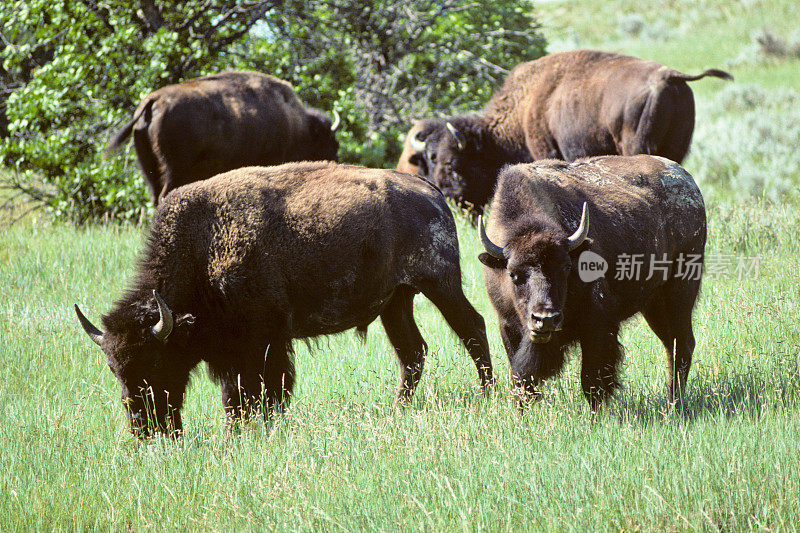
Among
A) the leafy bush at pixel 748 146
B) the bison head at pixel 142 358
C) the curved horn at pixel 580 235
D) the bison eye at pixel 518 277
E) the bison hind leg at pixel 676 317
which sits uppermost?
the curved horn at pixel 580 235

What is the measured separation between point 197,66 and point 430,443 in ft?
34.0

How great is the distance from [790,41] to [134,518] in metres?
32.7

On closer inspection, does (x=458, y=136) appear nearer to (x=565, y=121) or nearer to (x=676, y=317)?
(x=565, y=121)

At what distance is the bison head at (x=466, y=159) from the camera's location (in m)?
12.3

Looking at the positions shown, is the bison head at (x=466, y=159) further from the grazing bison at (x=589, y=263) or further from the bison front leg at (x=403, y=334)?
the bison front leg at (x=403, y=334)

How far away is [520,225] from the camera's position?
17.0 ft

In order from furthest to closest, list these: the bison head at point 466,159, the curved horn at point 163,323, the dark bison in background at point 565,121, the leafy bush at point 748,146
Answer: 1. the leafy bush at point 748,146
2. the bison head at point 466,159
3. the dark bison in background at point 565,121
4. the curved horn at point 163,323

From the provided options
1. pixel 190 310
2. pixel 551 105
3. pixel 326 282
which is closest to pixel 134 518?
pixel 190 310

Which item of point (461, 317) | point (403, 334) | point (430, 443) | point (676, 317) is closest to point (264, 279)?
point (403, 334)

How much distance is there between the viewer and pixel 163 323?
196 inches

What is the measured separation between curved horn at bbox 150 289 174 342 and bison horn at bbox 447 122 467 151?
7.72 meters

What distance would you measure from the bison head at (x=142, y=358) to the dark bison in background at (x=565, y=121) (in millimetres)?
6440

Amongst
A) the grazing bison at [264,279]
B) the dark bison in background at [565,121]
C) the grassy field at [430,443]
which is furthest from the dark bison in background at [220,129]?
the grazing bison at [264,279]

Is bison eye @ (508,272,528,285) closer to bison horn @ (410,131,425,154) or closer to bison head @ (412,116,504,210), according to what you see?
bison head @ (412,116,504,210)
